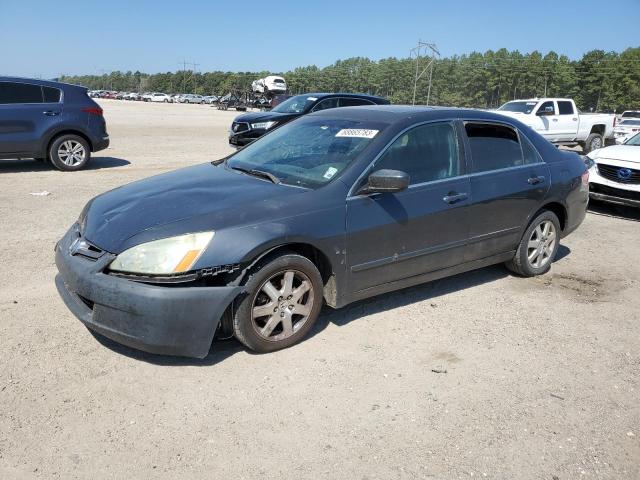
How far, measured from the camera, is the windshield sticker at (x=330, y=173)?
3.94m

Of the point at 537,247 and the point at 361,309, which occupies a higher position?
the point at 537,247

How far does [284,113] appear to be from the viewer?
→ 13750 mm

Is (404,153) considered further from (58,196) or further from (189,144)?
(189,144)

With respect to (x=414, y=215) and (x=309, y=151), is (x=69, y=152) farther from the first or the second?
(x=414, y=215)

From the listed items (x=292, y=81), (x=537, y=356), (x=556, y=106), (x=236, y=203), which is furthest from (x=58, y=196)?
(x=292, y=81)

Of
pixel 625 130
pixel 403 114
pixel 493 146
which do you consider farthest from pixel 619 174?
pixel 625 130

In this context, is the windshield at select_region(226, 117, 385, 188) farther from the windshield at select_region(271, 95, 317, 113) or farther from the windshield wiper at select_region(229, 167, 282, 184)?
the windshield at select_region(271, 95, 317, 113)

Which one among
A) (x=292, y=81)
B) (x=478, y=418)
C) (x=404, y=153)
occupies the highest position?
(x=292, y=81)

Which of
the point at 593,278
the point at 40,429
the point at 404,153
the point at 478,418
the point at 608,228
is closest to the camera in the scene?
the point at 40,429

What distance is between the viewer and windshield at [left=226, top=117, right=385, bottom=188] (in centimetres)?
405

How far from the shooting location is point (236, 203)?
11.8 ft

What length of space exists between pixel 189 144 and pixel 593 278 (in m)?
13.5

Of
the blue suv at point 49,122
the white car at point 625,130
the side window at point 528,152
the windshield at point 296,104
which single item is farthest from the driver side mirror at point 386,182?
the white car at point 625,130

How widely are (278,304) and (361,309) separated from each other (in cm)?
108
